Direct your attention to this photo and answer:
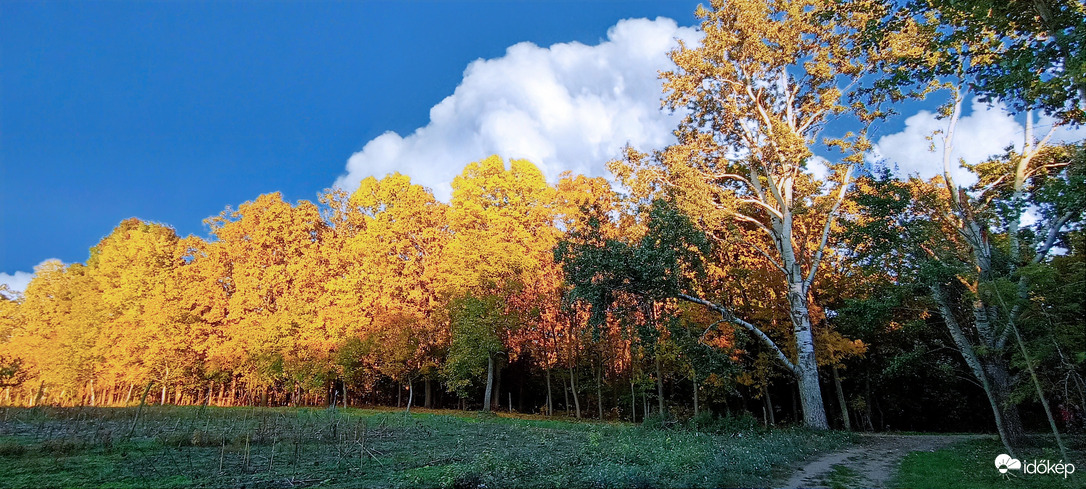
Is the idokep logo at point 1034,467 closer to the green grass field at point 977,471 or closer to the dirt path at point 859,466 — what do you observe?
the green grass field at point 977,471

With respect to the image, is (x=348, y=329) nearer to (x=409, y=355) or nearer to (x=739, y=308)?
(x=409, y=355)

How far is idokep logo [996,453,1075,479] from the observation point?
9.49m

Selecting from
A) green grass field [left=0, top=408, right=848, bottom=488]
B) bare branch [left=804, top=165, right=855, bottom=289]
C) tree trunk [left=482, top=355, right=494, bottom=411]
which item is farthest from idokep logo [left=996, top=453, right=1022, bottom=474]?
tree trunk [left=482, top=355, right=494, bottom=411]

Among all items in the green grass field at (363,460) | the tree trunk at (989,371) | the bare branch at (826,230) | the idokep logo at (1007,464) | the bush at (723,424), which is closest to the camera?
the green grass field at (363,460)

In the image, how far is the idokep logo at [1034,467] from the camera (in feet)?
31.1

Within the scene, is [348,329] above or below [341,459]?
above

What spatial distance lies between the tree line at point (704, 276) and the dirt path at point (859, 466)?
2383 mm

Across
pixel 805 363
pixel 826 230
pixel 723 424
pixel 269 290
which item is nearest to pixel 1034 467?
pixel 723 424

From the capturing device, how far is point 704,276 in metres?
18.2

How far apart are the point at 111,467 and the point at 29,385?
132 ft

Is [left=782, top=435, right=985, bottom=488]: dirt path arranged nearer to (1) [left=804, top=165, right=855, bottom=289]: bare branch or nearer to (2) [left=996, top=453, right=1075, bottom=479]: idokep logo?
(2) [left=996, top=453, right=1075, bottom=479]: idokep logo

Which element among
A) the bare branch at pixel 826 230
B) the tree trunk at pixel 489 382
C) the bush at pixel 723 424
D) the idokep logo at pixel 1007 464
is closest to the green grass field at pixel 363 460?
the bush at pixel 723 424

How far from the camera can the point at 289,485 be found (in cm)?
704

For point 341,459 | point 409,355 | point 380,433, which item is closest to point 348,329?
point 409,355
